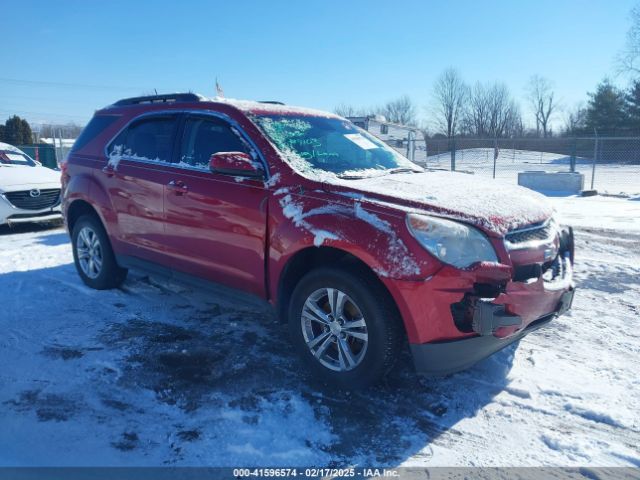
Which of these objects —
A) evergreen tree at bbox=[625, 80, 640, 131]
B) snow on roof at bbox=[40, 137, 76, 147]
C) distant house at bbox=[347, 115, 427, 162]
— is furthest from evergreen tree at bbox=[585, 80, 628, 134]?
snow on roof at bbox=[40, 137, 76, 147]

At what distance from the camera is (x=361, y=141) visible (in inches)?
177

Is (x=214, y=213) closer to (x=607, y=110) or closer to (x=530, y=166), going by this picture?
(x=530, y=166)

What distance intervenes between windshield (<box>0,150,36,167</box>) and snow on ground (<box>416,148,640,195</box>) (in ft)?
48.1

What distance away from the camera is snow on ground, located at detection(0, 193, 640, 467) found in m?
2.58

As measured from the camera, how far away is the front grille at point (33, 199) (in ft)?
27.1

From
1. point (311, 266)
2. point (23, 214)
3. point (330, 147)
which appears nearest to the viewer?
point (311, 266)

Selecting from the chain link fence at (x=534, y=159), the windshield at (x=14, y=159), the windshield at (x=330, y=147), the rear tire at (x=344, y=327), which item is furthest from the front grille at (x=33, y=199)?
the chain link fence at (x=534, y=159)

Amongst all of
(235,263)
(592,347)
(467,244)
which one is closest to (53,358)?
(235,263)

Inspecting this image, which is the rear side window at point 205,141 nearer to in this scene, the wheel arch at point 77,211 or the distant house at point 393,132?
the wheel arch at point 77,211

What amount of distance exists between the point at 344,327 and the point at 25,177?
26.3ft

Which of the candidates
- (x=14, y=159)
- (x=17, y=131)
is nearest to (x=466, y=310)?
(x=14, y=159)

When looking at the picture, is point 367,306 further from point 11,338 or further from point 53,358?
point 11,338

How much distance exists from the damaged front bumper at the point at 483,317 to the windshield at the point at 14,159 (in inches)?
395

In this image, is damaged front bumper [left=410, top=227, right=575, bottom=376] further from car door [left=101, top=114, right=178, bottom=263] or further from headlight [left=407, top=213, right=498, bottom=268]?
car door [left=101, top=114, right=178, bottom=263]
